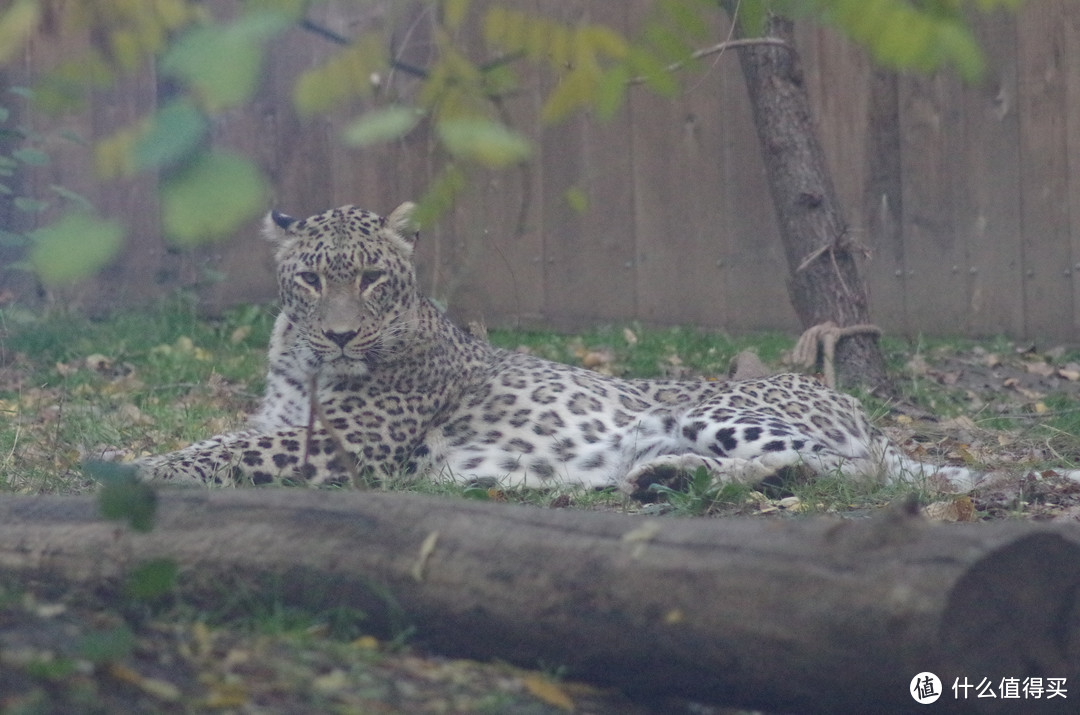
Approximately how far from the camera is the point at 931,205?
970cm

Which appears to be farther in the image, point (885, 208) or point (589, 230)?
point (589, 230)

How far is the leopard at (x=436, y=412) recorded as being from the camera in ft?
18.6

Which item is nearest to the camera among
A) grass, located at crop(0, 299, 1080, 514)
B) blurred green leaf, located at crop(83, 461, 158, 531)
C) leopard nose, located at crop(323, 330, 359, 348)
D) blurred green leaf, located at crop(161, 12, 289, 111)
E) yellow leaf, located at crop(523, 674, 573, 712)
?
blurred green leaf, located at crop(161, 12, 289, 111)

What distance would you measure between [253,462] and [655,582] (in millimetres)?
3194

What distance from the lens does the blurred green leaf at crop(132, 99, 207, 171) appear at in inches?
58.2

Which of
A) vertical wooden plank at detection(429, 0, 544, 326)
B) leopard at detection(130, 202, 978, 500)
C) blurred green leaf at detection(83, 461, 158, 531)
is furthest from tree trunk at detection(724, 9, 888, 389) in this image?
blurred green leaf at detection(83, 461, 158, 531)

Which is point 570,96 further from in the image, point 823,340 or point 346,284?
point 823,340

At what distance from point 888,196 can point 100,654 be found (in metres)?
8.37

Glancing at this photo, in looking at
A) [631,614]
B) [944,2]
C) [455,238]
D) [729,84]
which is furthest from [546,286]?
[944,2]

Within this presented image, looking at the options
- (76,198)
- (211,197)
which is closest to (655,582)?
(211,197)

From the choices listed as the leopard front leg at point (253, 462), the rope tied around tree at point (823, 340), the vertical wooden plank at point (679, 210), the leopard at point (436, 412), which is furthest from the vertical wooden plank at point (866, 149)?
the leopard front leg at point (253, 462)

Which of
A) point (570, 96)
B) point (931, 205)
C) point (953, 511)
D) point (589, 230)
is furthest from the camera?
point (589, 230)

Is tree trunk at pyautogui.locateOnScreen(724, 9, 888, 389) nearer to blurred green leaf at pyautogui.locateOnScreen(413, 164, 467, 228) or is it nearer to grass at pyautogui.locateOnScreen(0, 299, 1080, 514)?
grass at pyautogui.locateOnScreen(0, 299, 1080, 514)

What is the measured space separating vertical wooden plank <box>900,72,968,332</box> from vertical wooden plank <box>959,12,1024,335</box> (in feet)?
0.23
